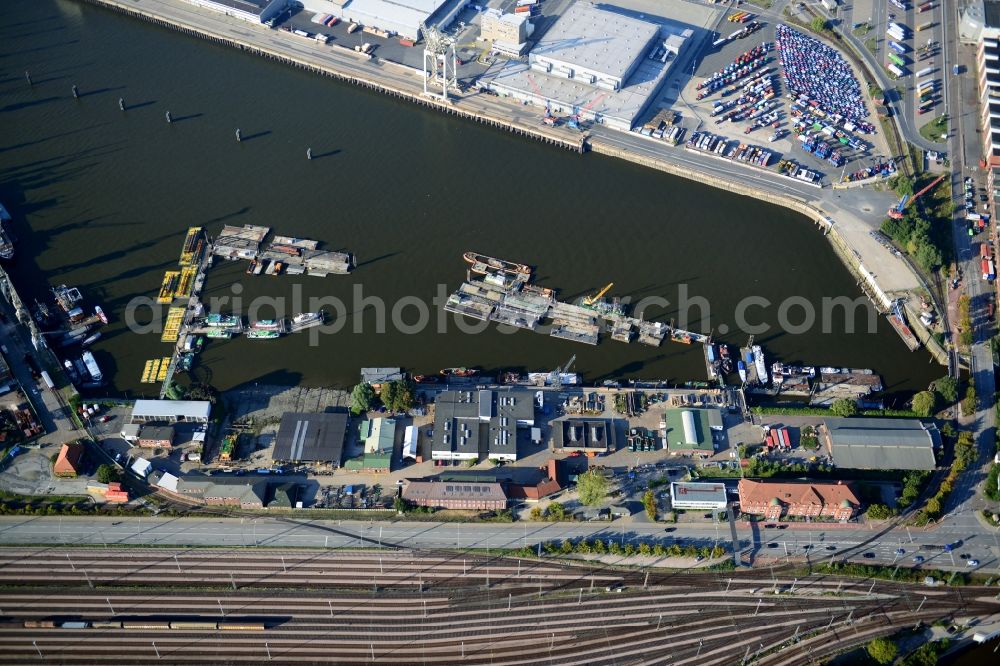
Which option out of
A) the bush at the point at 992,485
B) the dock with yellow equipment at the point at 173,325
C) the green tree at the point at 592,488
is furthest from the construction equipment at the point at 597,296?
the dock with yellow equipment at the point at 173,325

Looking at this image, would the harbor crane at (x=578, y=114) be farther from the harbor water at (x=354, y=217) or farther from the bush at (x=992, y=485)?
the bush at (x=992, y=485)

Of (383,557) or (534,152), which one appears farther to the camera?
(534,152)

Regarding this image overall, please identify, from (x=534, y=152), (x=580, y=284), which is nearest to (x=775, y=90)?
(x=534, y=152)

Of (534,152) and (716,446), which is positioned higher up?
(534,152)

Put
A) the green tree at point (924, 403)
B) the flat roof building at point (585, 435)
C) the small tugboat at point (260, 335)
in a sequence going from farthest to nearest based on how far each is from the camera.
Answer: the small tugboat at point (260, 335) → the green tree at point (924, 403) → the flat roof building at point (585, 435)

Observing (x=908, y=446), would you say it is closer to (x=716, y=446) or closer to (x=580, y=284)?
(x=716, y=446)

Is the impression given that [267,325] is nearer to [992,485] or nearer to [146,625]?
[146,625]

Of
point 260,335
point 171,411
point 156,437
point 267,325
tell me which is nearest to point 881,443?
point 267,325
